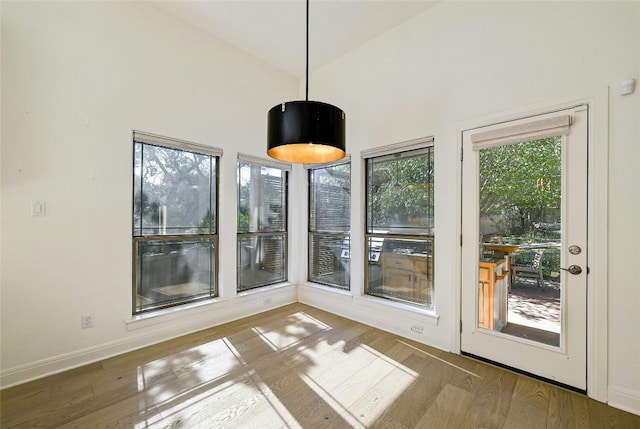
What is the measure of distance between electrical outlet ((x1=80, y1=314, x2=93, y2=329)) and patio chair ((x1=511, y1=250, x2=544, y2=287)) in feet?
12.6

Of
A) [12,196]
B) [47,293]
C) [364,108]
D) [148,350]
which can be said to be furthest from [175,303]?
[364,108]

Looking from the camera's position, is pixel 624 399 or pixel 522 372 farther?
pixel 522 372

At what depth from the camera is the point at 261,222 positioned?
4066 mm

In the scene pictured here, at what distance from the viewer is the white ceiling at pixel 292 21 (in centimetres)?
295

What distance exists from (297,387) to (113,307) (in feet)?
6.43

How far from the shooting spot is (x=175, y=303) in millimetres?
3236

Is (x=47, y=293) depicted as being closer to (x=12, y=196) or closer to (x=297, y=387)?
(x=12, y=196)

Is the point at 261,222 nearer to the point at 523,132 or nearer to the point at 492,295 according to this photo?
the point at 492,295

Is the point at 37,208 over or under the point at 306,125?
under

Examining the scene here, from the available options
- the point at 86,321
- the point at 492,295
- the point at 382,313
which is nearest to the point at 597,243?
the point at 492,295

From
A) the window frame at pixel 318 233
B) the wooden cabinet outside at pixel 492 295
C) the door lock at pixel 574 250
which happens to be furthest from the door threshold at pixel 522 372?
the window frame at pixel 318 233

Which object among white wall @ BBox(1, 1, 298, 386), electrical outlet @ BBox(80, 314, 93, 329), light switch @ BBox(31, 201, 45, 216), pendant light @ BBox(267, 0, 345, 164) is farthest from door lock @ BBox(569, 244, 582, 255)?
light switch @ BBox(31, 201, 45, 216)

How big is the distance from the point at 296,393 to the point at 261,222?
240 centimetres

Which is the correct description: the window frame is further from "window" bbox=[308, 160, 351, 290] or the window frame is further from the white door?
the white door
